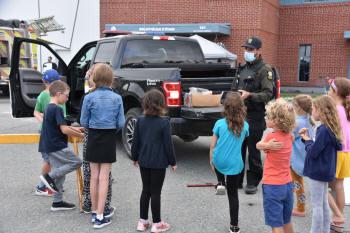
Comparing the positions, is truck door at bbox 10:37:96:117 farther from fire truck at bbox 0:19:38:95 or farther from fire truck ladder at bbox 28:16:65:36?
fire truck ladder at bbox 28:16:65:36

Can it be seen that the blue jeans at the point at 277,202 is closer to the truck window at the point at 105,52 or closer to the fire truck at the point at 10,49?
the truck window at the point at 105,52

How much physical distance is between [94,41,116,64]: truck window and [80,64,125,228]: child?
335 centimetres

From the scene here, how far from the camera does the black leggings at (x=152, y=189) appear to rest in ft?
13.4

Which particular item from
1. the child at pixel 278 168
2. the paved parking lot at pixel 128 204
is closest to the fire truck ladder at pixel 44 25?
the paved parking lot at pixel 128 204

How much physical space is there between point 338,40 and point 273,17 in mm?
3477

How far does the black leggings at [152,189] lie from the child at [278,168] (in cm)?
104

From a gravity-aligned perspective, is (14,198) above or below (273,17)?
below

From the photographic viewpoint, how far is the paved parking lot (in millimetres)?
4297

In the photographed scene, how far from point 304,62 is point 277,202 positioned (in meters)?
20.1

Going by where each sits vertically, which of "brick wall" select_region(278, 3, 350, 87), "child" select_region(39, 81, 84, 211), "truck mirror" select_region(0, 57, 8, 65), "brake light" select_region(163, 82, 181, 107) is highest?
"brick wall" select_region(278, 3, 350, 87)

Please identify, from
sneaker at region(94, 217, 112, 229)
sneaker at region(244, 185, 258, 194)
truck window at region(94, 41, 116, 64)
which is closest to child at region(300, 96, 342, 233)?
sneaker at region(244, 185, 258, 194)

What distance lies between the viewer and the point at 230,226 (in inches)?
163

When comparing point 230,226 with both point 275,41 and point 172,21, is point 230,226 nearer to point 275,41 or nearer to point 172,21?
point 172,21

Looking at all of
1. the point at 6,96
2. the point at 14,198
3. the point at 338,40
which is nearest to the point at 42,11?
the point at 6,96
